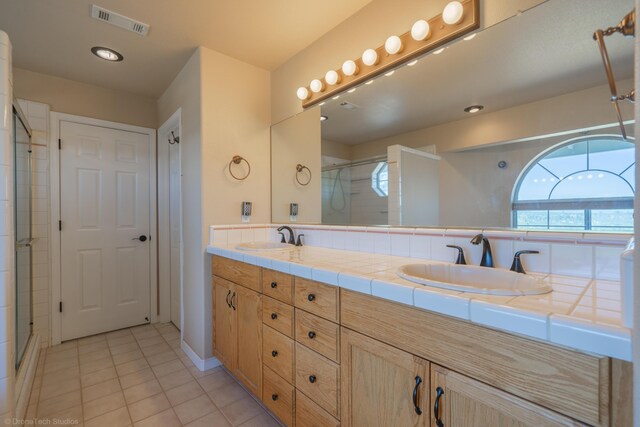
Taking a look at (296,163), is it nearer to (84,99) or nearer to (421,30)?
(421,30)

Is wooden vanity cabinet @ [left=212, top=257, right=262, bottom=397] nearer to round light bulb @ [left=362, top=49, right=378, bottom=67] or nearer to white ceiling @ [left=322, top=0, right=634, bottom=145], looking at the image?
A: white ceiling @ [left=322, top=0, right=634, bottom=145]

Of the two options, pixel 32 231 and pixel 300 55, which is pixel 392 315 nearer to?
pixel 300 55

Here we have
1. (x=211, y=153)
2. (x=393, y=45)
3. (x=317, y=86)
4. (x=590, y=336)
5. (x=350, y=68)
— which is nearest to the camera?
(x=590, y=336)

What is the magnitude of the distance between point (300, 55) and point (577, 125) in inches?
70.3

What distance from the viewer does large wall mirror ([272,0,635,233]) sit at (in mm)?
1019

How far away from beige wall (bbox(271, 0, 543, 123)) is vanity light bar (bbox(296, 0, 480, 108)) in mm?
56

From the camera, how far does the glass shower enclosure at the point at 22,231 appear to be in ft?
6.05

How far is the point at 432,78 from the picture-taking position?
1486 millimetres

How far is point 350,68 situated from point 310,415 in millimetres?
1828

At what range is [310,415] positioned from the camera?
125cm

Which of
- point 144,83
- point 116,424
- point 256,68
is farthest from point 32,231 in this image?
point 256,68

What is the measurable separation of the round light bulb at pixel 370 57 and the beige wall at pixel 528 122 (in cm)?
44

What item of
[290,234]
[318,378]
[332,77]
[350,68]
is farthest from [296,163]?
[318,378]

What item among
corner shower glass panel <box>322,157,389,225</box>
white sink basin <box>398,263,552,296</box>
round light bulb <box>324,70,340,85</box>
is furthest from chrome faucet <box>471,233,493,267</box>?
round light bulb <box>324,70,340,85</box>
